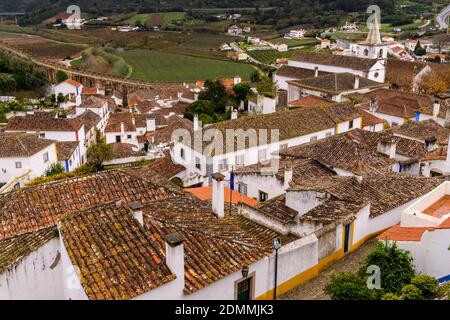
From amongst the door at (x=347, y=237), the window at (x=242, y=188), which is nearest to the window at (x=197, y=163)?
the window at (x=242, y=188)

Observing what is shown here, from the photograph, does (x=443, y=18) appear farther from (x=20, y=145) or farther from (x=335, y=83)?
(x=20, y=145)

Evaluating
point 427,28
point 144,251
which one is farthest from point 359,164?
point 427,28

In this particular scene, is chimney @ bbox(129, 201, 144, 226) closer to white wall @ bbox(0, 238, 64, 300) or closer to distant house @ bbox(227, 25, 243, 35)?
white wall @ bbox(0, 238, 64, 300)

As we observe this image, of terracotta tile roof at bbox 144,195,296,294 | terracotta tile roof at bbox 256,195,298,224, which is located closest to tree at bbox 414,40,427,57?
terracotta tile roof at bbox 256,195,298,224

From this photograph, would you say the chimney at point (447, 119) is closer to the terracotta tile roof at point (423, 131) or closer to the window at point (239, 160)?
the terracotta tile roof at point (423, 131)

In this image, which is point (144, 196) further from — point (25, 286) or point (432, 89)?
point (432, 89)
